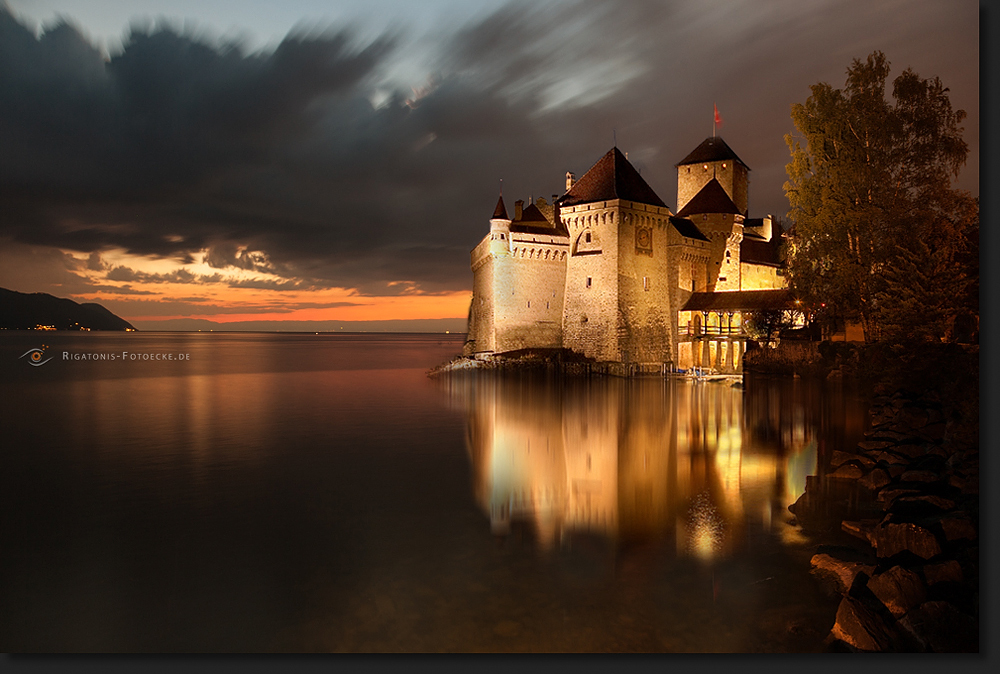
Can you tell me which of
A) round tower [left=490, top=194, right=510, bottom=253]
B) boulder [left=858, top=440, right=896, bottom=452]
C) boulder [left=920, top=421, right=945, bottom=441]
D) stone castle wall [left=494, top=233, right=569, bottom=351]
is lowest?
boulder [left=858, top=440, right=896, bottom=452]

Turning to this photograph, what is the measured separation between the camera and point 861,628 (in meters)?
4.07

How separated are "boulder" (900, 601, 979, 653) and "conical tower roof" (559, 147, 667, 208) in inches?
840

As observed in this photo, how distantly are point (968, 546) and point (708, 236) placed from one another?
26517 mm

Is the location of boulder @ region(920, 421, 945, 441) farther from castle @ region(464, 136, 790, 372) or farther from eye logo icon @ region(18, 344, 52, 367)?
eye logo icon @ region(18, 344, 52, 367)

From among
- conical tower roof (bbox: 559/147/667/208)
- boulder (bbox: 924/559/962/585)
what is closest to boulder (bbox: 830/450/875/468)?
boulder (bbox: 924/559/962/585)

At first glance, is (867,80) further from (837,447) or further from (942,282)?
(837,447)

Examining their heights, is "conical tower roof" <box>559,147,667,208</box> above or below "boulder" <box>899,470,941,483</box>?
above

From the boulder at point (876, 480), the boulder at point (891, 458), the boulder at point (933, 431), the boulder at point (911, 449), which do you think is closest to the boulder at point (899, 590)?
the boulder at point (876, 480)

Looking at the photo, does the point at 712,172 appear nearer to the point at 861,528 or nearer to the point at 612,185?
the point at 612,185

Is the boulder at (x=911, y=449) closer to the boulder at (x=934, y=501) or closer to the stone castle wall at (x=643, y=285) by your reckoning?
the boulder at (x=934, y=501)

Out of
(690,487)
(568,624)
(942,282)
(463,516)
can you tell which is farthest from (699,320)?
(568,624)

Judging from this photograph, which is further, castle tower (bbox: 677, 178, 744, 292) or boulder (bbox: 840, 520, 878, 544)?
castle tower (bbox: 677, 178, 744, 292)

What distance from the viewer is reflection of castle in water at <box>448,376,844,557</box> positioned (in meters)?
6.84

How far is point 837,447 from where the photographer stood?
1034 cm
